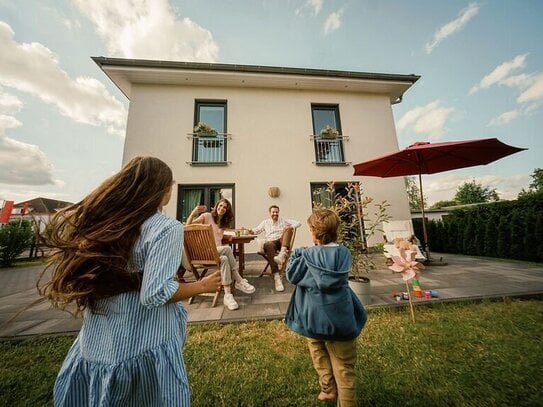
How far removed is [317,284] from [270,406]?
0.84 m

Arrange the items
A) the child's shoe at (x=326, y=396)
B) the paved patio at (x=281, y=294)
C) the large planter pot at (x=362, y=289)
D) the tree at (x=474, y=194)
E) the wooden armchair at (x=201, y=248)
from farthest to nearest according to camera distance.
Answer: the tree at (x=474, y=194), the wooden armchair at (x=201, y=248), the large planter pot at (x=362, y=289), the paved patio at (x=281, y=294), the child's shoe at (x=326, y=396)

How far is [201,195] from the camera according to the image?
7.14 m

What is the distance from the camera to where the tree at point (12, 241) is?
695 centimetres

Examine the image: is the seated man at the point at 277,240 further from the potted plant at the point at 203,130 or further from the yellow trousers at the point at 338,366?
the potted plant at the point at 203,130

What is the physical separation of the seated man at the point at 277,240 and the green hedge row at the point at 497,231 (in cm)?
596

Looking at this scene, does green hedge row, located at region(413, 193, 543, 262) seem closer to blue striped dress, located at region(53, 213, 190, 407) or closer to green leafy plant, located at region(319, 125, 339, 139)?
green leafy plant, located at region(319, 125, 339, 139)

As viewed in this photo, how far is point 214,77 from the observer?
735 centimetres

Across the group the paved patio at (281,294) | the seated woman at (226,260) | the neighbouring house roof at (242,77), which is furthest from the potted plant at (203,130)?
the paved patio at (281,294)

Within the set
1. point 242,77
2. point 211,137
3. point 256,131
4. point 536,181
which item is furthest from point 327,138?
point 536,181

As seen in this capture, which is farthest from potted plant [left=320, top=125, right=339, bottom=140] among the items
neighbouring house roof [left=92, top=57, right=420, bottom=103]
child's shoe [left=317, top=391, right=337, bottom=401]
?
child's shoe [left=317, top=391, right=337, bottom=401]

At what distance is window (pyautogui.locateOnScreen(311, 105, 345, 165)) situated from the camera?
7867 mm

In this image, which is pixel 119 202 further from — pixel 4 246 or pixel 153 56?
pixel 4 246

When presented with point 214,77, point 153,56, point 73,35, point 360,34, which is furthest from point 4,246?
point 360,34

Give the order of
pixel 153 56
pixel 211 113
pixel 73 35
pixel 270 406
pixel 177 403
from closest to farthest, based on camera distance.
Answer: pixel 177 403 → pixel 270 406 → pixel 73 35 → pixel 153 56 → pixel 211 113
